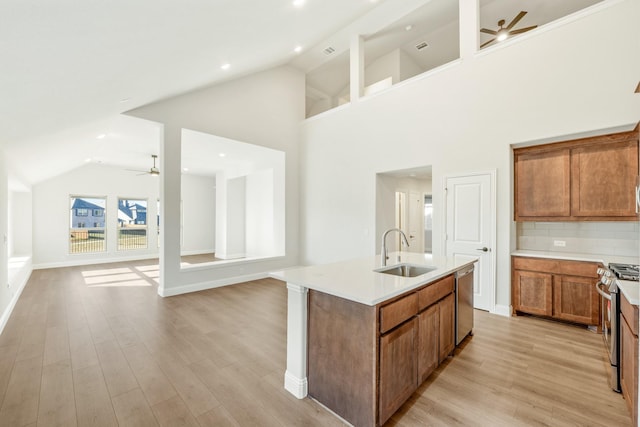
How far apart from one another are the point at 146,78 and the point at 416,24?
195 inches

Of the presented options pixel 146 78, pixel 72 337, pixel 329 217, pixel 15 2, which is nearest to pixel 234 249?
pixel 329 217

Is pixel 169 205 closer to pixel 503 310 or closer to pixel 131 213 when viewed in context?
pixel 503 310

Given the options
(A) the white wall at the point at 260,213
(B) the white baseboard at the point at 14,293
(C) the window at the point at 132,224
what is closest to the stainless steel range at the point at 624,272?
(B) the white baseboard at the point at 14,293

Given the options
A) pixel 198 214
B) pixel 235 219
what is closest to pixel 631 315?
pixel 235 219

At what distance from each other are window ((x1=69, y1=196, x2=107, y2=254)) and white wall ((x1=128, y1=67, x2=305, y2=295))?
5.37m

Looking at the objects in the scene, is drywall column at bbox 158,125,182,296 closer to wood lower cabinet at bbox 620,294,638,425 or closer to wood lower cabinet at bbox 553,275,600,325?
wood lower cabinet at bbox 620,294,638,425

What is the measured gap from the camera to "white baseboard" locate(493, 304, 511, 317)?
148 inches

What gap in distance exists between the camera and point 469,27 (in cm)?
413

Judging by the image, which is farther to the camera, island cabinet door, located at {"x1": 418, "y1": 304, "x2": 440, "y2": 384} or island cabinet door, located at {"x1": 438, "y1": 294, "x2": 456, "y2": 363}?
island cabinet door, located at {"x1": 438, "y1": 294, "x2": 456, "y2": 363}

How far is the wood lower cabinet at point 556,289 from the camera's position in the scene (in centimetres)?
325

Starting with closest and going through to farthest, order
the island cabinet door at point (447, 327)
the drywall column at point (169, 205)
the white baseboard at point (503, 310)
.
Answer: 1. the island cabinet door at point (447, 327)
2. the white baseboard at point (503, 310)
3. the drywall column at point (169, 205)

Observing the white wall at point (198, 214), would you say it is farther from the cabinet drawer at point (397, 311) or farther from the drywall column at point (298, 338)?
the cabinet drawer at point (397, 311)

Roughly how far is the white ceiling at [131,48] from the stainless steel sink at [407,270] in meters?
2.80

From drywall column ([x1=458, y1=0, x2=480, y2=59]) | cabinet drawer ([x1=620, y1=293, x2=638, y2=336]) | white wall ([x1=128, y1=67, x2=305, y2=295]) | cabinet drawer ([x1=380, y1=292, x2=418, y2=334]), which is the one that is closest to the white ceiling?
white wall ([x1=128, y1=67, x2=305, y2=295])
